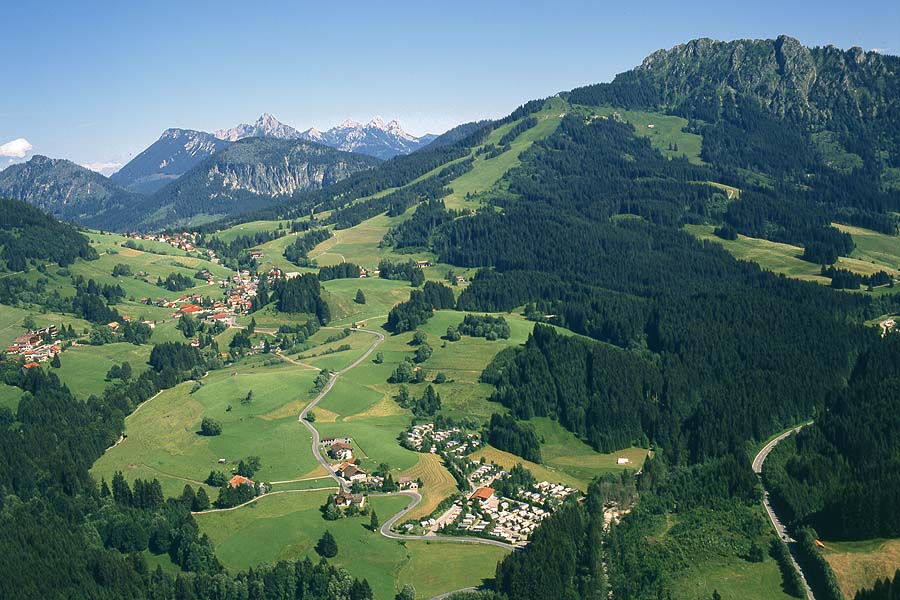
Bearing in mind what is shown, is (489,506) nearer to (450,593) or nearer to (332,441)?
(450,593)

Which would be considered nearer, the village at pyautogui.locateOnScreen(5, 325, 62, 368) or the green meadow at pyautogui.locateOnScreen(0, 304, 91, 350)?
the village at pyautogui.locateOnScreen(5, 325, 62, 368)

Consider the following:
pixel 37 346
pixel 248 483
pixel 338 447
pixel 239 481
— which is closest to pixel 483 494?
pixel 338 447

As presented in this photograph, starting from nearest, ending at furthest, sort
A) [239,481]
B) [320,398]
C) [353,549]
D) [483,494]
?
1. [353,549]
2. [483,494]
3. [239,481]
4. [320,398]

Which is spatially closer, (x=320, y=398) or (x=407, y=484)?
(x=407, y=484)

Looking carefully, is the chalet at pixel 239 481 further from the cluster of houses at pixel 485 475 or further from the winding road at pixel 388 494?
the cluster of houses at pixel 485 475

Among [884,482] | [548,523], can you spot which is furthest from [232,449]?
[884,482]

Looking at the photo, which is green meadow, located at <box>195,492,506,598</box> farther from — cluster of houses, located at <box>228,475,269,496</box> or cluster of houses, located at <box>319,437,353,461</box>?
cluster of houses, located at <box>319,437,353,461</box>

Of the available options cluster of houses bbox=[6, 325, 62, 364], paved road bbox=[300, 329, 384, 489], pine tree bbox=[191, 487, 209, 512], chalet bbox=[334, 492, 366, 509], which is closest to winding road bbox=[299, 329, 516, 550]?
paved road bbox=[300, 329, 384, 489]

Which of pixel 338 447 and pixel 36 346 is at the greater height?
pixel 36 346
